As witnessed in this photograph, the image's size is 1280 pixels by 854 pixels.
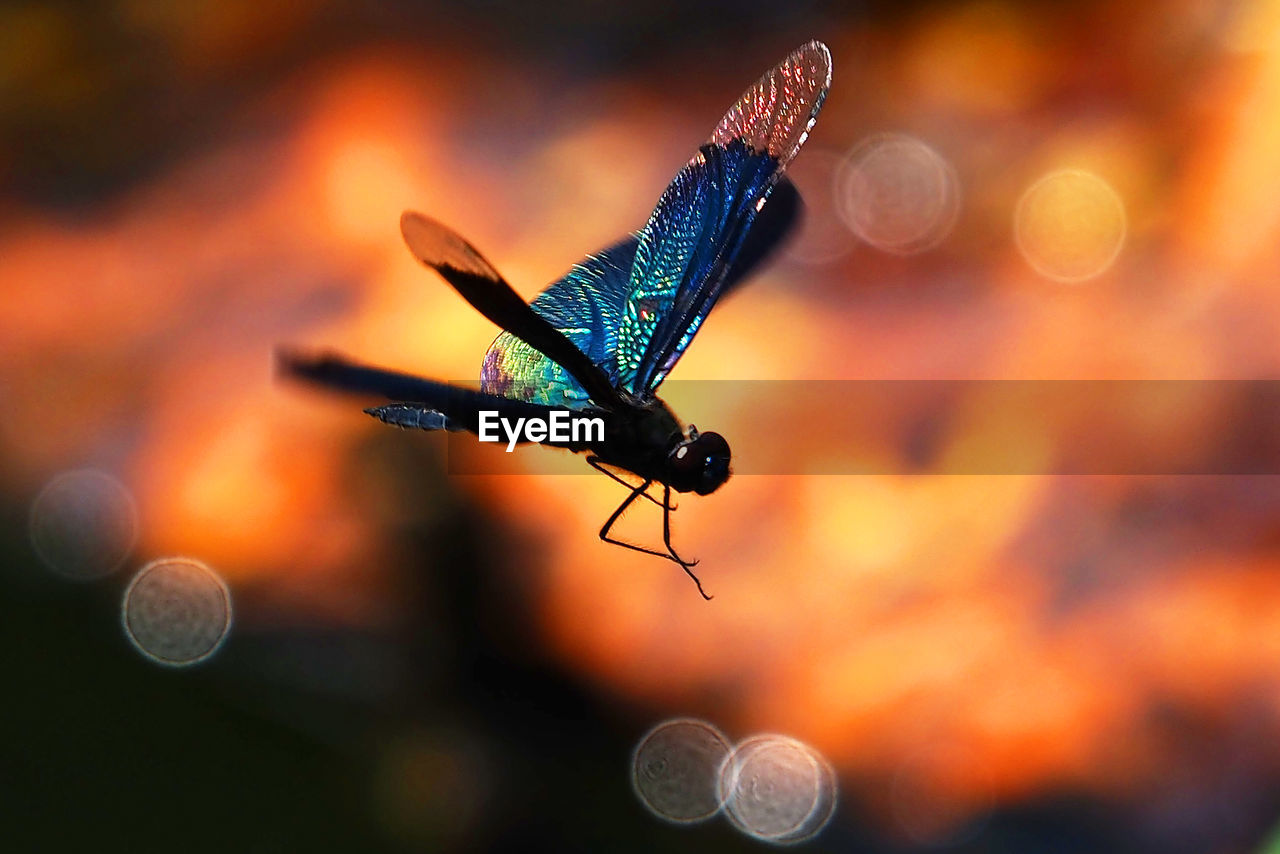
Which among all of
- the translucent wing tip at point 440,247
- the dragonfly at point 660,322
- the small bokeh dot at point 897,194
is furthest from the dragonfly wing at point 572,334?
the small bokeh dot at point 897,194

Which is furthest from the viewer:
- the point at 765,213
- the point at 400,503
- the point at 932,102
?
the point at 932,102

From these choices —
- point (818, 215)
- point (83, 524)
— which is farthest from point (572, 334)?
point (83, 524)

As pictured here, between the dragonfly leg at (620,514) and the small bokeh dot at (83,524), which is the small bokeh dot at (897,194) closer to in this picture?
the dragonfly leg at (620,514)

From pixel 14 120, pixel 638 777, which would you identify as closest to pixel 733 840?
pixel 638 777

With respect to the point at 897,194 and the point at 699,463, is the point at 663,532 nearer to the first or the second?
the point at 699,463

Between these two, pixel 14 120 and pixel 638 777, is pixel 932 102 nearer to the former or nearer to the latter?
pixel 638 777
